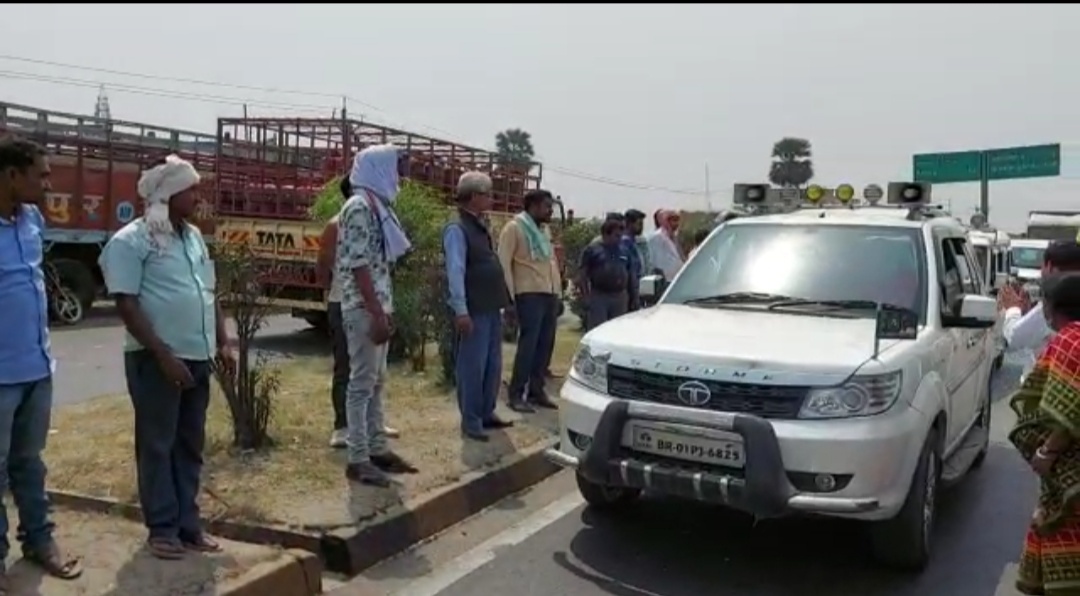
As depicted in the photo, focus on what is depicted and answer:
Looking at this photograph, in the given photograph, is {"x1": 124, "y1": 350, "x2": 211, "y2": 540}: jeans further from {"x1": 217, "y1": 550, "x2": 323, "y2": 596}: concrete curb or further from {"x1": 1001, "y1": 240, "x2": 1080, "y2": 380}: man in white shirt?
{"x1": 1001, "y1": 240, "x2": 1080, "y2": 380}: man in white shirt

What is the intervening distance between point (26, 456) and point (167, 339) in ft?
2.23

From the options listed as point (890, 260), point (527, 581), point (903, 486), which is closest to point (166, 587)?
point (527, 581)

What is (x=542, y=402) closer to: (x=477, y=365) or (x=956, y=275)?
(x=477, y=365)

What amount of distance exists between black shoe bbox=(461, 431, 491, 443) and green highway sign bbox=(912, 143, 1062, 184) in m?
30.1

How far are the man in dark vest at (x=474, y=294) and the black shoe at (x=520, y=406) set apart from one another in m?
0.89

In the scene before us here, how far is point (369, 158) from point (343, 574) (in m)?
2.14

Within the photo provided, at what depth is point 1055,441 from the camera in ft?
9.71

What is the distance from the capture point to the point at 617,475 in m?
4.55

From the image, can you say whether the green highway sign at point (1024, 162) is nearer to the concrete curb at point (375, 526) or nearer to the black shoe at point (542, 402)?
the black shoe at point (542, 402)

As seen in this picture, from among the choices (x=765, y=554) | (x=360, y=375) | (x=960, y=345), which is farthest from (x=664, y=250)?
(x=765, y=554)

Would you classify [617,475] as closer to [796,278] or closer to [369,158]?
[796,278]

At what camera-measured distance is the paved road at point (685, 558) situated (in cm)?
450

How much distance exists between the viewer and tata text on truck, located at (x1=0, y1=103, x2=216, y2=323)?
14906mm

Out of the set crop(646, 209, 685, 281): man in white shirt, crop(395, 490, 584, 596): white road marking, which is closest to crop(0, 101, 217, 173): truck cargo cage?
crop(646, 209, 685, 281): man in white shirt
